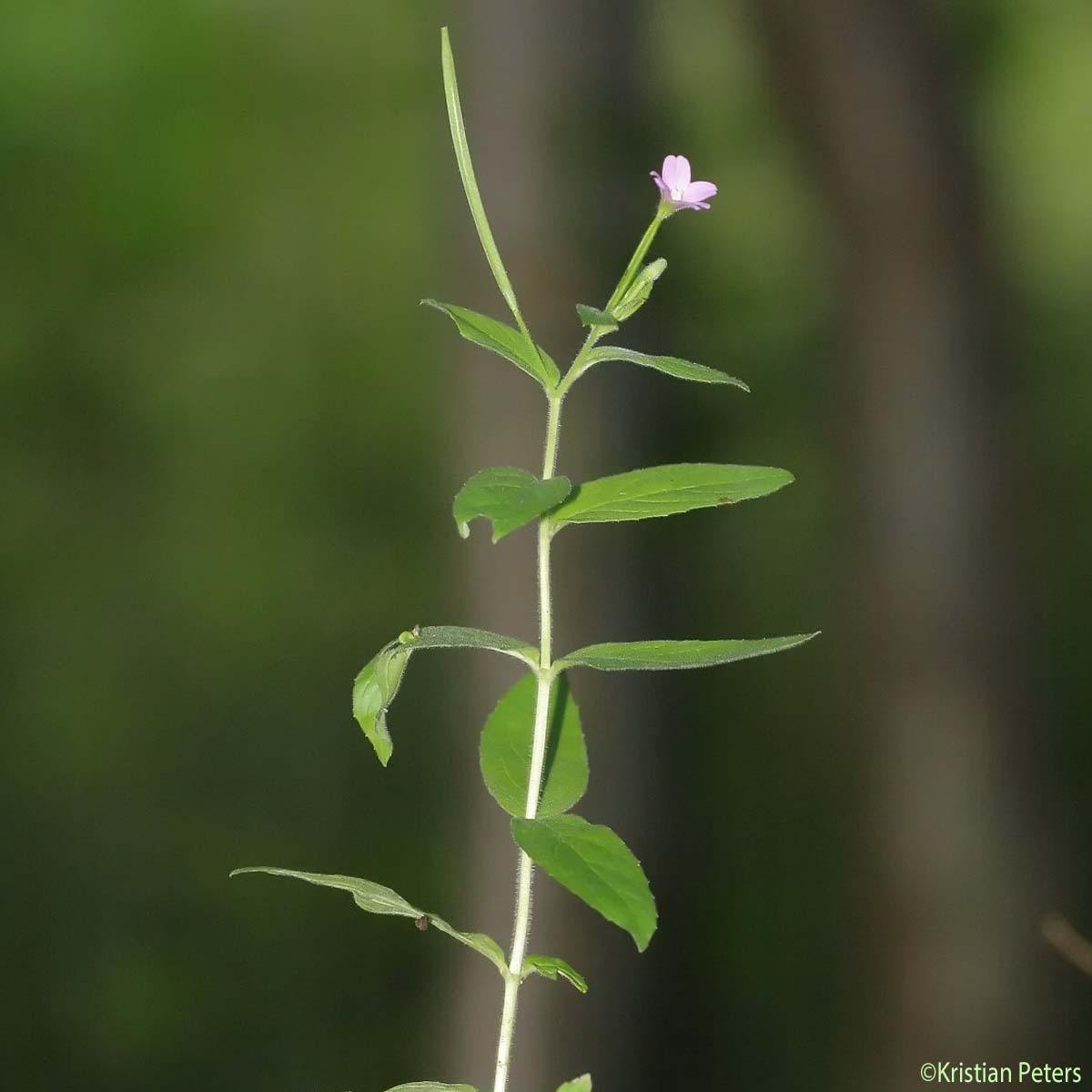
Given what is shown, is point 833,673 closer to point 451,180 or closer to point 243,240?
point 243,240

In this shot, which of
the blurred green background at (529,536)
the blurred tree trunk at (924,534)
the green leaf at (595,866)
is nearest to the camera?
the green leaf at (595,866)

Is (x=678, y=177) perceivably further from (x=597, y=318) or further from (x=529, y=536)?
(x=529, y=536)

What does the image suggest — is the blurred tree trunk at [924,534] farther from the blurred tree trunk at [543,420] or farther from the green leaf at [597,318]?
the green leaf at [597,318]

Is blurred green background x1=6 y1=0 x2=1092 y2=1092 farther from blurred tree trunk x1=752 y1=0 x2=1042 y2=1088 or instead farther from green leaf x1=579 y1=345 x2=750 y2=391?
green leaf x1=579 y1=345 x2=750 y2=391

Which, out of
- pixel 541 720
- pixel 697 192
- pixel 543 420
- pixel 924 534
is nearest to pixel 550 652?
pixel 541 720

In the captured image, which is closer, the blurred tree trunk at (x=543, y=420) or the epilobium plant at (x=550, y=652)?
the epilobium plant at (x=550, y=652)

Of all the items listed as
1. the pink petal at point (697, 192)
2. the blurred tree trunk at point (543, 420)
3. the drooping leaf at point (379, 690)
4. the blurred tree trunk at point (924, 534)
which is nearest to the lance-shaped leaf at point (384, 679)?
the drooping leaf at point (379, 690)

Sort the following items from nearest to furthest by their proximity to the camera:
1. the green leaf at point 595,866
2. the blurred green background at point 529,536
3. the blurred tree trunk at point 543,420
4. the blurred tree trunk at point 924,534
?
the green leaf at point 595,866 → the blurred tree trunk at point 543,420 → the blurred green background at point 529,536 → the blurred tree trunk at point 924,534
